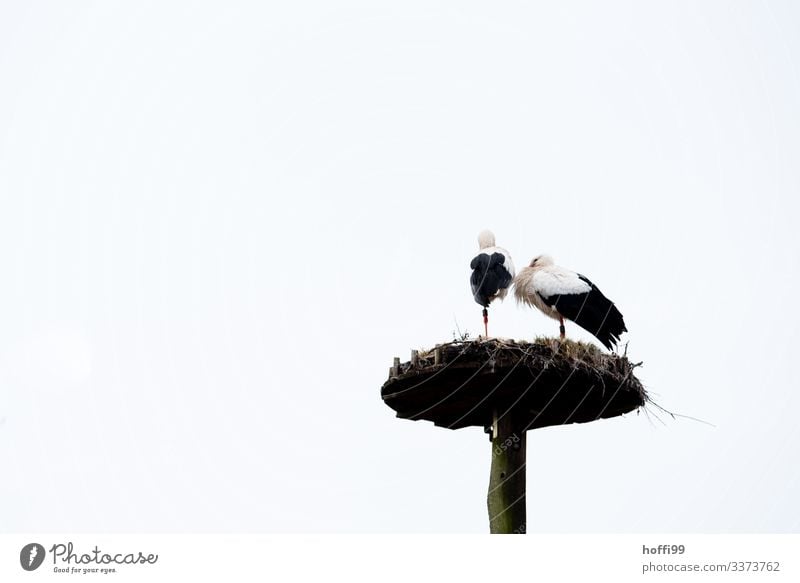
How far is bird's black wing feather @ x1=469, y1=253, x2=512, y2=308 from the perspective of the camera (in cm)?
1055

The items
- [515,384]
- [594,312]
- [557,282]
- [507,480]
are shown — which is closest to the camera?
[515,384]

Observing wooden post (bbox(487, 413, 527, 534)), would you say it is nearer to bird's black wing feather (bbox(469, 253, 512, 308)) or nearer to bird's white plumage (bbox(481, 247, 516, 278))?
bird's black wing feather (bbox(469, 253, 512, 308))

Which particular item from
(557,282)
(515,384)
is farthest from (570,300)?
(515,384)

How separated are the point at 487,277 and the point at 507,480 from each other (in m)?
1.86

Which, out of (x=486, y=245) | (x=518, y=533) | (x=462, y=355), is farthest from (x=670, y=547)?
(x=486, y=245)

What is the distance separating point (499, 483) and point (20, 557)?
11.5ft

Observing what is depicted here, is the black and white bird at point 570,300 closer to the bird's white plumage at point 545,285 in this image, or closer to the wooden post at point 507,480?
the bird's white plumage at point 545,285

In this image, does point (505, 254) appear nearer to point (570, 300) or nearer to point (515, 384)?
point (570, 300)

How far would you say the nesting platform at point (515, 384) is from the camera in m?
9.04

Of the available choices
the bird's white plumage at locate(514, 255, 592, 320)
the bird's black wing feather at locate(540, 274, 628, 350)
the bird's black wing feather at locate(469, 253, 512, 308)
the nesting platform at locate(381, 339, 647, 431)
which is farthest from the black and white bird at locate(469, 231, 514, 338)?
the nesting platform at locate(381, 339, 647, 431)

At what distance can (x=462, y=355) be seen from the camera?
9047 mm

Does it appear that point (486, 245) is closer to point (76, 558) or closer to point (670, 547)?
point (670, 547)

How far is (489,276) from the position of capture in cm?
1066

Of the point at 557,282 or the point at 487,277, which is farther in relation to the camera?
the point at 557,282
